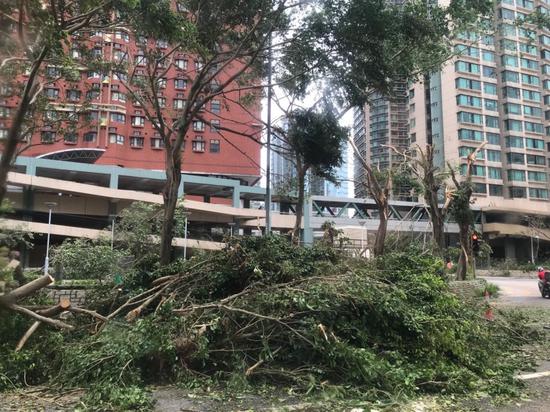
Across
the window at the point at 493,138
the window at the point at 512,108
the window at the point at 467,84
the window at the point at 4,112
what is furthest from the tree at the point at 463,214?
the window at the point at 512,108

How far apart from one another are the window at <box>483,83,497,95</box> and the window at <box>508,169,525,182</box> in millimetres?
11252

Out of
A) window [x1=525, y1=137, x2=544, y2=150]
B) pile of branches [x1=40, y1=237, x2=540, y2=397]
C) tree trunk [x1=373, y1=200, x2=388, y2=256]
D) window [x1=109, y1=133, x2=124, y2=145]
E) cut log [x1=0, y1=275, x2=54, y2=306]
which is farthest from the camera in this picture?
window [x1=525, y1=137, x2=544, y2=150]

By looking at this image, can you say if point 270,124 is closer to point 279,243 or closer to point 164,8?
point 279,243

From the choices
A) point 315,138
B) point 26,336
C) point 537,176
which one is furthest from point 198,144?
point 26,336

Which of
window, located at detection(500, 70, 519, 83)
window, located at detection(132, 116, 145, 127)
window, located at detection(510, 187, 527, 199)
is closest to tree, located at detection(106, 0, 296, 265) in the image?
window, located at detection(132, 116, 145, 127)

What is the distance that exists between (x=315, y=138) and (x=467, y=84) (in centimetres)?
6298

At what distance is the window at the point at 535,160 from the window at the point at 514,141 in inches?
85.0

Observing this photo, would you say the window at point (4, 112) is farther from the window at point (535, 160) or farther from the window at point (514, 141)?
the window at point (535, 160)

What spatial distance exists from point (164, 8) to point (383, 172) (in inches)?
610

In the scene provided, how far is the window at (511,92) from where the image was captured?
233ft

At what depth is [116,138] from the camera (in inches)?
2356

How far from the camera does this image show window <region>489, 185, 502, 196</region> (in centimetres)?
7031

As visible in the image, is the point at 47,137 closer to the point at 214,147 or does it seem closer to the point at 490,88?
the point at 214,147

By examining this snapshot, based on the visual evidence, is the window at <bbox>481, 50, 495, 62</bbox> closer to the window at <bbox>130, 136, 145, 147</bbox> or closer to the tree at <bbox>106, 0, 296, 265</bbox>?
the window at <bbox>130, 136, 145, 147</bbox>
